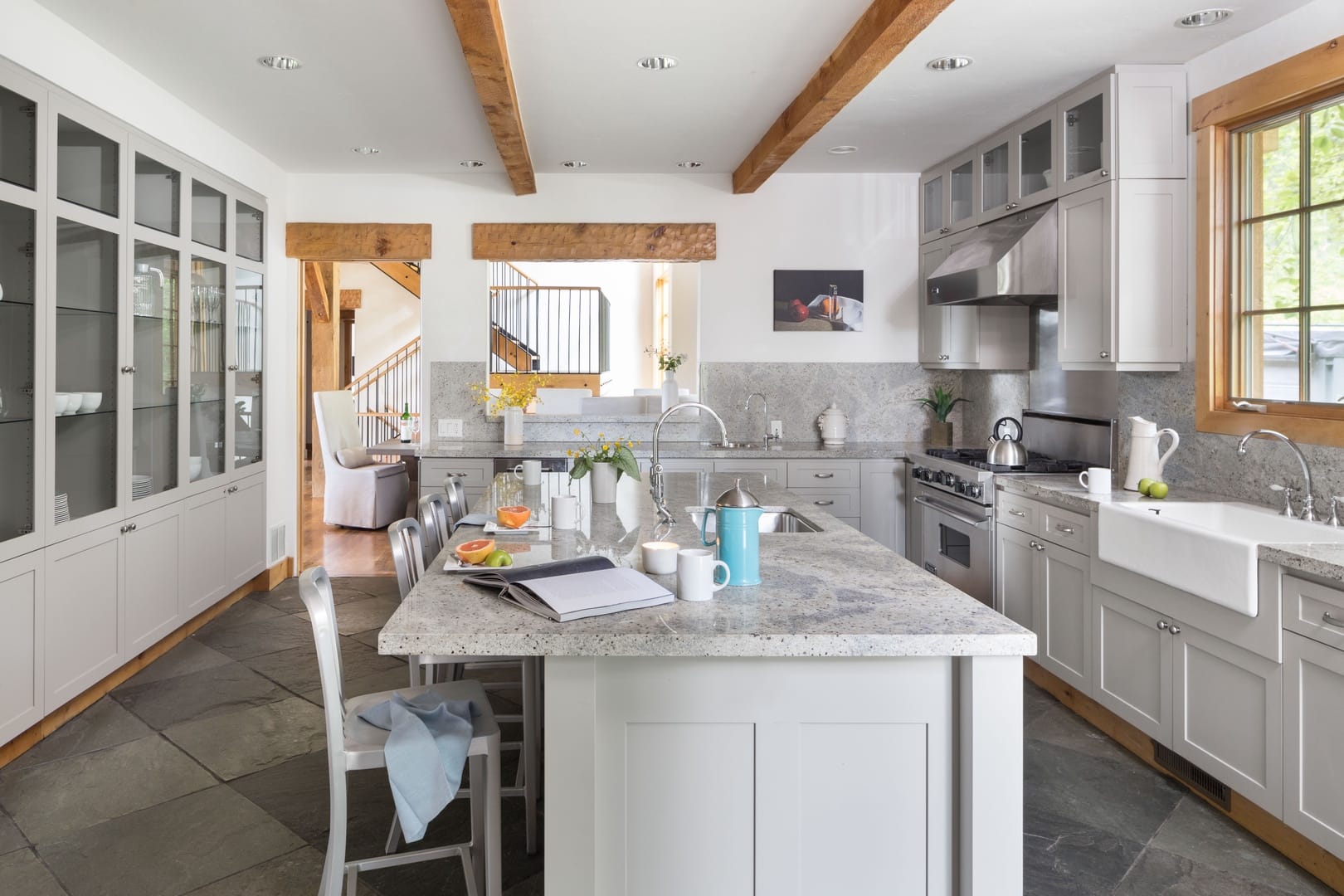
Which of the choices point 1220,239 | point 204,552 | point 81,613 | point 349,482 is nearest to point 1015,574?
point 1220,239

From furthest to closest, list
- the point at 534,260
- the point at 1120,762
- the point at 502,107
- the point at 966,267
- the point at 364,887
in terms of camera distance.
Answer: the point at 534,260
the point at 966,267
the point at 502,107
the point at 1120,762
the point at 364,887

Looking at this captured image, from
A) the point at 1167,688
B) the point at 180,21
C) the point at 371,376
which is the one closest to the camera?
the point at 1167,688

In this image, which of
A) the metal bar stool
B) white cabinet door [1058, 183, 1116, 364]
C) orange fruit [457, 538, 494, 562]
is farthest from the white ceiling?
the metal bar stool

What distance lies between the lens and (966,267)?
4648 mm

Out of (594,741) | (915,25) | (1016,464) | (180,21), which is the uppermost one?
(180,21)

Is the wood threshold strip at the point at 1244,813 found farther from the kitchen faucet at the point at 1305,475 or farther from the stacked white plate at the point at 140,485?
the stacked white plate at the point at 140,485

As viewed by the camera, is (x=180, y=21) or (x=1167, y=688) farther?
(x=180, y=21)

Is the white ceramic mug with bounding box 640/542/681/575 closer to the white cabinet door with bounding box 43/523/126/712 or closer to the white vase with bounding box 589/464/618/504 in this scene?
the white vase with bounding box 589/464/618/504

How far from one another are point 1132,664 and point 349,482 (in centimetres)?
643

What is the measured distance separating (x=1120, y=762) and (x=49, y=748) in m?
3.97

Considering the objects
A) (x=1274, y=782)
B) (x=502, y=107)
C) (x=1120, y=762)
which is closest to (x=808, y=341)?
(x=502, y=107)

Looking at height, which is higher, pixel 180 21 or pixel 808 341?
pixel 180 21

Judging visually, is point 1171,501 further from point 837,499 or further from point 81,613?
point 81,613

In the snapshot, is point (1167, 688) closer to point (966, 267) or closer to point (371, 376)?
point (966, 267)
